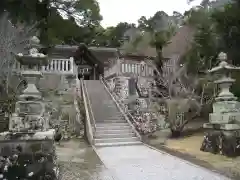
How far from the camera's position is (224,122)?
7336 mm

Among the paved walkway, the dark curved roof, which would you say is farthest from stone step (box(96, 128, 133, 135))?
the dark curved roof

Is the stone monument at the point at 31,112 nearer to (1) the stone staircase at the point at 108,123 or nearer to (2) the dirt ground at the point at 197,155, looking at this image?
(2) the dirt ground at the point at 197,155

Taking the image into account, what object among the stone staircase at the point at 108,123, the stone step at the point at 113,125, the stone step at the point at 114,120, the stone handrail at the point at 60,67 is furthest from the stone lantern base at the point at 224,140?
the stone handrail at the point at 60,67

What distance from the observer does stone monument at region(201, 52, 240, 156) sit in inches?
281

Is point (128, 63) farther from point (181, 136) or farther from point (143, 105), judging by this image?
point (181, 136)

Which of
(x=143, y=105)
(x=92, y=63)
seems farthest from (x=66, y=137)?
(x=92, y=63)

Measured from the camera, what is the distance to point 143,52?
18.9 metres

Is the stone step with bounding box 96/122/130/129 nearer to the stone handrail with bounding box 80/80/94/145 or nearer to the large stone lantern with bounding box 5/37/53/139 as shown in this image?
the stone handrail with bounding box 80/80/94/145

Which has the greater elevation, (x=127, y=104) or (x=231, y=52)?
(x=231, y=52)

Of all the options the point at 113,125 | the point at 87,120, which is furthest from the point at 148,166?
the point at 87,120

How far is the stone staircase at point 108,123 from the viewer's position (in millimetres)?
9600

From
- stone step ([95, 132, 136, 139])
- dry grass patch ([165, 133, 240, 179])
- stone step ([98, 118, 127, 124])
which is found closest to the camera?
dry grass patch ([165, 133, 240, 179])

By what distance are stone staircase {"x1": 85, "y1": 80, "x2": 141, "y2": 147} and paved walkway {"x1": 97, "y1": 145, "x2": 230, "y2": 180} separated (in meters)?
1.12

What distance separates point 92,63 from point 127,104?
9.65m
